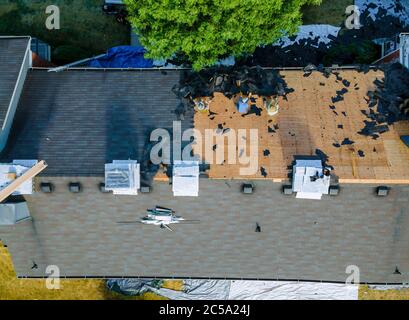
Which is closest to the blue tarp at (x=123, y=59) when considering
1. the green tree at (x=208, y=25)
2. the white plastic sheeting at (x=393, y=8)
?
the green tree at (x=208, y=25)

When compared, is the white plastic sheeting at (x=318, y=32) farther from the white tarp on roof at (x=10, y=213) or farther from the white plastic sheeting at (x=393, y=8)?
the white tarp on roof at (x=10, y=213)

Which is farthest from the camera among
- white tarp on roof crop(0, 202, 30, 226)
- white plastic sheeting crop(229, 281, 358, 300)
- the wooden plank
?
white plastic sheeting crop(229, 281, 358, 300)

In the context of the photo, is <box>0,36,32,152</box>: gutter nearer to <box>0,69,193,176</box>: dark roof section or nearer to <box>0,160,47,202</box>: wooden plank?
<box>0,69,193,176</box>: dark roof section

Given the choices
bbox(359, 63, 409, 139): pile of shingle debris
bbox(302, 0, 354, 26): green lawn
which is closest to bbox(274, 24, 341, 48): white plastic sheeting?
bbox(302, 0, 354, 26): green lawn

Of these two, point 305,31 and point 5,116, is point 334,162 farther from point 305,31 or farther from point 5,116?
point 5,116
